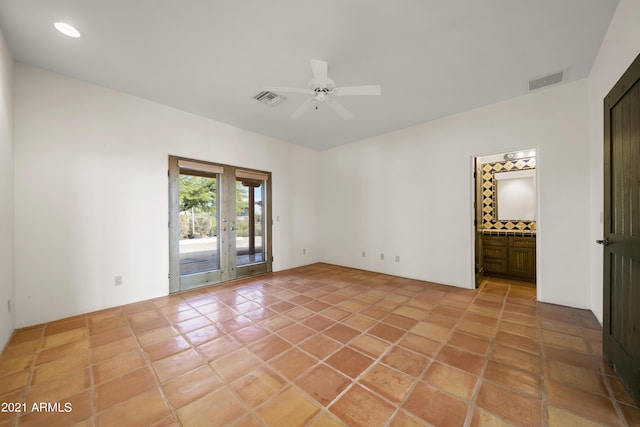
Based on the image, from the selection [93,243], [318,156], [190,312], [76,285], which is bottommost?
[190,312]

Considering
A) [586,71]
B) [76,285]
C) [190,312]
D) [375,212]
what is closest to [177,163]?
[76,285]

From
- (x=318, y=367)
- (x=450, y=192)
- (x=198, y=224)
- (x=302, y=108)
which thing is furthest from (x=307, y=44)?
(x=198, y=224)

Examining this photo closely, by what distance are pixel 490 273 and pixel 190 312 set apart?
5.45m

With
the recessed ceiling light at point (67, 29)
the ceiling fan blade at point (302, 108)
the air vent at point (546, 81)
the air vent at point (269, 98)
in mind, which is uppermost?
the recessed ceiling light at point (67, 29)

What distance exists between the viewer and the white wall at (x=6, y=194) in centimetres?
227

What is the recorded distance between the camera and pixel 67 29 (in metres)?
2.26

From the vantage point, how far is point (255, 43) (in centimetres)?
243

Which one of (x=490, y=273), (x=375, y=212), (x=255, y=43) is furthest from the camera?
(x=375, y=212)

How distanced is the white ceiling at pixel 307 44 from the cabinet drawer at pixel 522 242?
8.61 feet

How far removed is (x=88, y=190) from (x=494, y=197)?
710cm

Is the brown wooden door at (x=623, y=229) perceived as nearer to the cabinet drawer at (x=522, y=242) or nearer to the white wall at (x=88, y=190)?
the cabinet drawer at (x=522, y=242)

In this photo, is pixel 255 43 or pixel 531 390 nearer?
pixel 531 390

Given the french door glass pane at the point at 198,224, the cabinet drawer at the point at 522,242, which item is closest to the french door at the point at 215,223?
the french door glass pane at the point at 198,224

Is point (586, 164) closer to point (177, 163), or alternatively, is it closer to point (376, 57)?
point (376, 57)
